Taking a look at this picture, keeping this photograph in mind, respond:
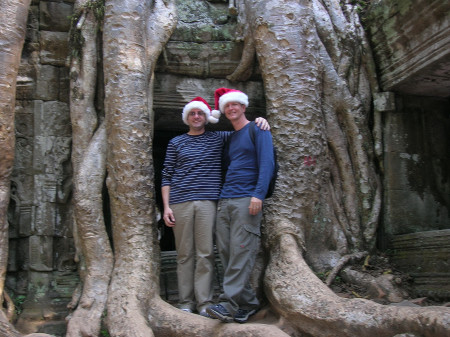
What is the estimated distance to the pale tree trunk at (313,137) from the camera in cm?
355

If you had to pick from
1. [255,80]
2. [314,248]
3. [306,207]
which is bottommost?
[314,248]

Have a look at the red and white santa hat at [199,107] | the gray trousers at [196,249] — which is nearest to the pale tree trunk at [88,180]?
the gray trousers at [196,249]

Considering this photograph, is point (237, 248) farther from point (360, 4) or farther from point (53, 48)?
point (360, 4)

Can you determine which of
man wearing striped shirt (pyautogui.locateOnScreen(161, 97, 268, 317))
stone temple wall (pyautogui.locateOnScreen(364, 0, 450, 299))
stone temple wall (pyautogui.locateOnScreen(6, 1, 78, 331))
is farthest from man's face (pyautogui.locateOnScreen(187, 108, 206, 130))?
stone temple wall (pyautogui.locateOnScreen(364, 0, 450, 299))

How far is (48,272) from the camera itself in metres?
3.88

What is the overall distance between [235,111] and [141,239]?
112 cm

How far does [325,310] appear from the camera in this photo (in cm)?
296

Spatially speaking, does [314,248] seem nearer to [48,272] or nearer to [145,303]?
[145,303]

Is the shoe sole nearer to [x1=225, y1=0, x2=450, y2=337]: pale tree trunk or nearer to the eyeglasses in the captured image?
[x1=225, y1=0, x2=450, y2=337]: pale tree trunk

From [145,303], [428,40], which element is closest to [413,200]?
[428,40]

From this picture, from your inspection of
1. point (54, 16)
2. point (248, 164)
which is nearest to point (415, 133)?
point (248, 164)

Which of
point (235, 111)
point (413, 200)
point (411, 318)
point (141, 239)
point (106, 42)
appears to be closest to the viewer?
point (411, 318)

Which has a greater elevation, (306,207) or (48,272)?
(306,207)

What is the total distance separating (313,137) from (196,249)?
4.17 ft
